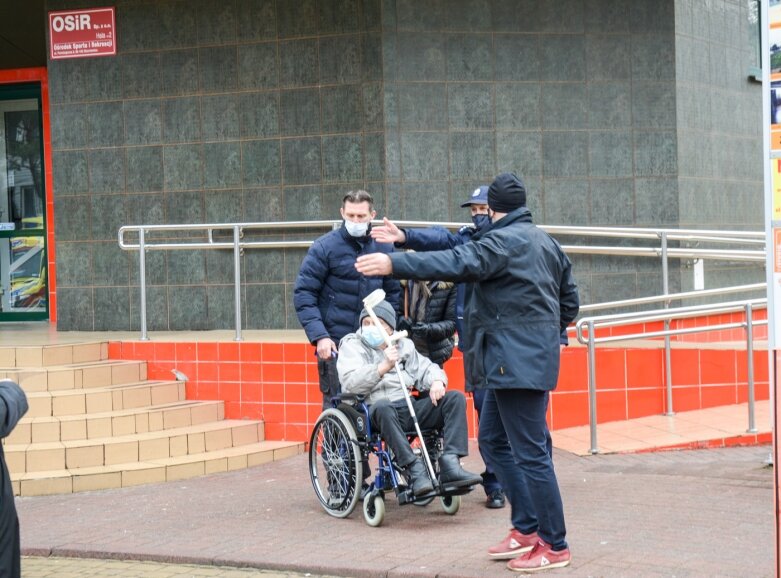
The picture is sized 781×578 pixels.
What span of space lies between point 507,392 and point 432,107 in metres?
6.12

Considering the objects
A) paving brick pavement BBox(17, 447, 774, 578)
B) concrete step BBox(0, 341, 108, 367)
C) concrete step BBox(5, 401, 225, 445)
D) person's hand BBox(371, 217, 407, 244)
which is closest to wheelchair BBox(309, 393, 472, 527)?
paving brick pavement BBox(17, 447, 774, 578)

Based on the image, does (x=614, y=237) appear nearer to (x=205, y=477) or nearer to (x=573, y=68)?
(x=573, y=68)

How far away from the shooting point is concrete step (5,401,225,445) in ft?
30.1

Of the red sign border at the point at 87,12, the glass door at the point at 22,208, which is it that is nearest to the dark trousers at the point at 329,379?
the red sign border at the point at 87,12

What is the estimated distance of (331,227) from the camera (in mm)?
11430

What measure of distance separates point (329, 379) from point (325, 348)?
386mm

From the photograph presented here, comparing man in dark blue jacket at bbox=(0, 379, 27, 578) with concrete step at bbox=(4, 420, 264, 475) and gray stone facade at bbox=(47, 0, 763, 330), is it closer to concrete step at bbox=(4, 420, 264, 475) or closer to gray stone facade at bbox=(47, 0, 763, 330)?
concrete step at bbox=(4, 420, 264, 475)

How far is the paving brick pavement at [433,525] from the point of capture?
6.03 meters

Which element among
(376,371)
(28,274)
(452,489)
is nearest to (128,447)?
(376,371)

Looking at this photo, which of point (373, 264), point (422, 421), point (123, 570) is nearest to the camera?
point (373, 264)

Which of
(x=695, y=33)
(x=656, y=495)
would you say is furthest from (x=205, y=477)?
(x=695, y=33)

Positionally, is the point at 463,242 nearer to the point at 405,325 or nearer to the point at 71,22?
the point at 405,325

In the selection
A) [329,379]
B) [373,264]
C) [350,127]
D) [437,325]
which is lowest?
[329,379]

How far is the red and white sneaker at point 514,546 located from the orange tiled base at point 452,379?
3362mm
